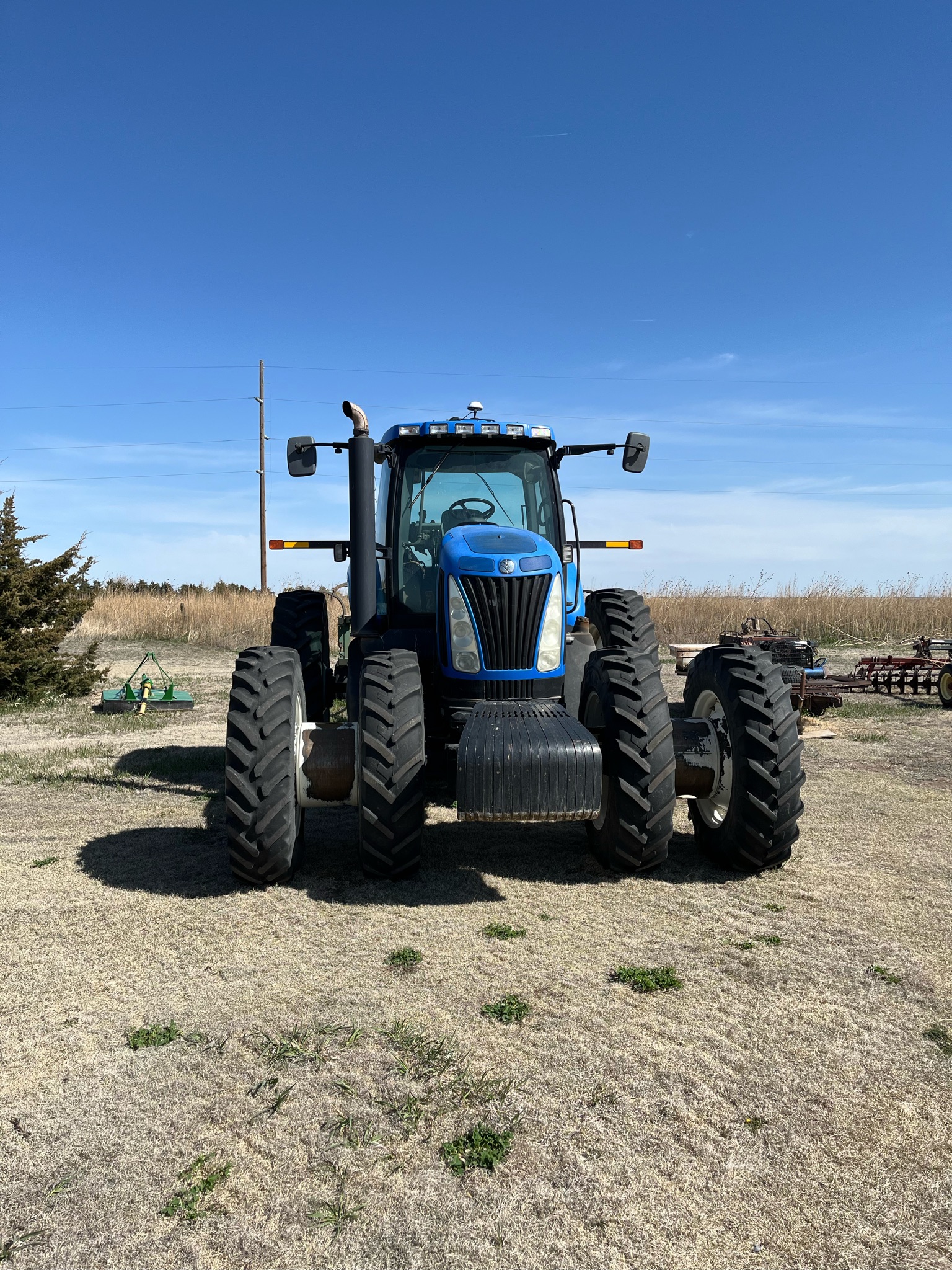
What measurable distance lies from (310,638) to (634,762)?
3734mm

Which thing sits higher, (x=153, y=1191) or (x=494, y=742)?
(x=494, y=742)

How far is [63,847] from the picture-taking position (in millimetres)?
5332

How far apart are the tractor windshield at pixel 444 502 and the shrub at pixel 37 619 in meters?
7.78

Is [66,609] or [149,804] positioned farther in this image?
[66,609]

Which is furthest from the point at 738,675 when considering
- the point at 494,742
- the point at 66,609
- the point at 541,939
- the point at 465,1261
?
the point at 66,609

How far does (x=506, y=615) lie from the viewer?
485cm

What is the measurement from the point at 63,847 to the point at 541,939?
3.12 m

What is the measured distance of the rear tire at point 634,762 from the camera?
4293 mm

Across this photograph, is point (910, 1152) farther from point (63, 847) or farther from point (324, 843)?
point (63, 847)

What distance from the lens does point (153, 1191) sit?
229 centimetres

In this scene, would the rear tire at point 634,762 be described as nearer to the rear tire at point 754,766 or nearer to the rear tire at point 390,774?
the rear tire at point 754,766

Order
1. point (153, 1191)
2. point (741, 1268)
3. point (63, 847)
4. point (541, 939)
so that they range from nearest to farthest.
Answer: point (741, 1268) < point (153, 1191) < point (541, 939) < point (63, 847)

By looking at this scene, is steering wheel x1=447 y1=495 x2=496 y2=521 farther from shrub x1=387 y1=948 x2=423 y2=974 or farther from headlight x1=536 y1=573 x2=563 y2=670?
shrub x1=387 y1=948 x2=423 y2=974

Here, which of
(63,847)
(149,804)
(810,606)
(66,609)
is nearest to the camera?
(63,847)
